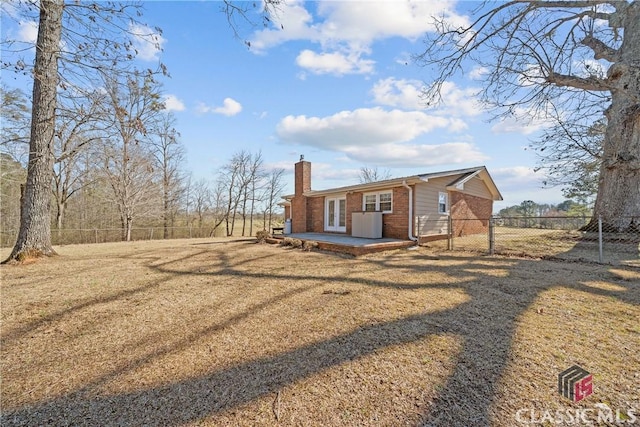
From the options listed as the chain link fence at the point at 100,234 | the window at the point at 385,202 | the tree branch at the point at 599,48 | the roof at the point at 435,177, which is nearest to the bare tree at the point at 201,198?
the chain link fence at the point at 100,234

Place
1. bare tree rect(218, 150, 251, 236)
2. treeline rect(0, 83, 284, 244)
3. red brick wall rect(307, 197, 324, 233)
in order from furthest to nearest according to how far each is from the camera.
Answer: bare tree rect(218, 150, 251, 236)
red brick wall rect(307, 197, 324, 233)
treeline rect(0, 83, 284, 244)

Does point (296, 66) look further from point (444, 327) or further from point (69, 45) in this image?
point (444, 327)

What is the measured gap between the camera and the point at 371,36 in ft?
25.4

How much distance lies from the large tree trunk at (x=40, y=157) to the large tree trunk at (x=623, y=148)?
1433cm

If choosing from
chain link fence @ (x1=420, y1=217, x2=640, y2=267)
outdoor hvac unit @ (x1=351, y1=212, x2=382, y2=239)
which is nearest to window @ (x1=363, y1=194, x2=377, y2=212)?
outdoor hvac unit @ (x1=351, y1=212, x2=382, y2=239)

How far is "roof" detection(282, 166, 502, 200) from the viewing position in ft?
32.6

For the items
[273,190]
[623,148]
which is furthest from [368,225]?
[273,190]

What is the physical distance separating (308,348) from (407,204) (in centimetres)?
835

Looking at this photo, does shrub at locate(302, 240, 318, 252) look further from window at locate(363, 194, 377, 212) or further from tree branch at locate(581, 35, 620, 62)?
tree branch at locate(581, 35, 620, 62)

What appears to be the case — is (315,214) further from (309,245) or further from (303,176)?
(309,245)

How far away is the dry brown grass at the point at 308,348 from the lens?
1883mm

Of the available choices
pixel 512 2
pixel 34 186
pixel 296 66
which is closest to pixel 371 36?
pixel 296 66

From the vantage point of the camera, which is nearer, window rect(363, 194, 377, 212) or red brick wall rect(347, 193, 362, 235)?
window rect(363, 194, 377, 212)

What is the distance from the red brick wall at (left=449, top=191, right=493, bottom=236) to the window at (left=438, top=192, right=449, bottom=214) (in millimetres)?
293
